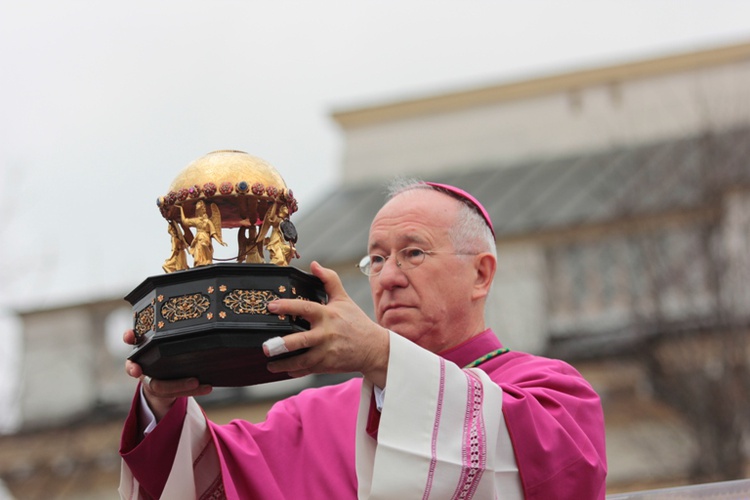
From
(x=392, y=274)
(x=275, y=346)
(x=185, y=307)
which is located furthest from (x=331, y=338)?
(x=392, y=274)

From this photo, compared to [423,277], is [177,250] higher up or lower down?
higher up

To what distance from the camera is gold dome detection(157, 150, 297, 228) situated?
222 inches

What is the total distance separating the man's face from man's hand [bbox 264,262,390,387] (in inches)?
52.3

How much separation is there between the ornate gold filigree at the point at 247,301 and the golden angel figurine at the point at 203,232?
0.35 metres

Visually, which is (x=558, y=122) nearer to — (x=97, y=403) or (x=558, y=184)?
(x=558, y=184)

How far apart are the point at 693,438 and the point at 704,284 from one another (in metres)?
2.05

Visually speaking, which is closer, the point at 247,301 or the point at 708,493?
the point at 247,301

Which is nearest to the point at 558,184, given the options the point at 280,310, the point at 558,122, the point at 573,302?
the point at 558,122

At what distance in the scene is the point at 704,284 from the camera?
60.2 feet

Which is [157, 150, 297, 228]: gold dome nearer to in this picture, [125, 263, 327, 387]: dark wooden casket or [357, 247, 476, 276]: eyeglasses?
[125, 263, 327, 387]: dark wooden casket

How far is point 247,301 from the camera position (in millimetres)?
5258

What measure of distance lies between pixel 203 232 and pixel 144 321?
0.41m

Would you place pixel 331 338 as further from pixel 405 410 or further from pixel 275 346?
pixel 405 410

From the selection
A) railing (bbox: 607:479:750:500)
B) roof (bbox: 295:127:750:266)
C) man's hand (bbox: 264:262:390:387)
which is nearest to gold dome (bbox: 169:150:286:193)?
man's hand (bbox: 264:262:390:387)
